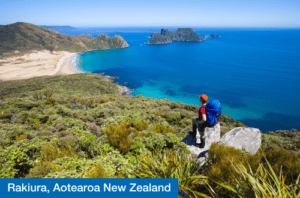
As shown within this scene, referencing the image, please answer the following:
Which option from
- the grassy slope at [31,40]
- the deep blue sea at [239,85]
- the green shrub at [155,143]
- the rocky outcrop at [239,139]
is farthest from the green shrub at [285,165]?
the grassy slope at [31,40]

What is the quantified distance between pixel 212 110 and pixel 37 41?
624ft

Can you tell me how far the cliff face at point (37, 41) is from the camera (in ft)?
421

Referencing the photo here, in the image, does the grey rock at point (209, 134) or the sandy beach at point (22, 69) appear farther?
the sandy beach at point (22, 69)

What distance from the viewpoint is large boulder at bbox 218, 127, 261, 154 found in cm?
520

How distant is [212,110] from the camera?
515 centimetres

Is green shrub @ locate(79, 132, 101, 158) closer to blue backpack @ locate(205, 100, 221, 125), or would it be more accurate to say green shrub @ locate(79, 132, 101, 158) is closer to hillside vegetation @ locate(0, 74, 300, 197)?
hillside vegetation @ locate(0, 74, 300, 197)

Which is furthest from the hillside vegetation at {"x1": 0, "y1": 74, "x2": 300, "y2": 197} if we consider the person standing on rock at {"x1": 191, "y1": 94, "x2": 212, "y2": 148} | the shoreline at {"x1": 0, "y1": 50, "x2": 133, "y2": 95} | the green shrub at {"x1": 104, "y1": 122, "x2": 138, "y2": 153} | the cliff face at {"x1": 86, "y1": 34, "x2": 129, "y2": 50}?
the cliff face at {"x1": 86, "y1": 34, "x2": 129, "y2": 50}

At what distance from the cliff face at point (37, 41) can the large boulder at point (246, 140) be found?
165 meters

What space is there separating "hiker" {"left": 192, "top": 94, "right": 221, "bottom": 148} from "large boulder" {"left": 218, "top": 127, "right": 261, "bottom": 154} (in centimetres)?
76

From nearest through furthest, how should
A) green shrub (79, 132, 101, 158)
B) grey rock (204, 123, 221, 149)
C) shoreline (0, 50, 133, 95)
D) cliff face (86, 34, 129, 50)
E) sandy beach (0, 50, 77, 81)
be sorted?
green shrub (79, 132, 101, 158) → grey rock (204, 123, 221, 149) → shoreline (0, 50, 133, 95) → sandy beach (0, 50, 77, 81) → cliff face (86, 34, 129, 50)

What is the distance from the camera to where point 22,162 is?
3877 millimetres

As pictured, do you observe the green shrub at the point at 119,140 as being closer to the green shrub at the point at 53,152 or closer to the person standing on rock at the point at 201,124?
the green shrub at the point at 53,152

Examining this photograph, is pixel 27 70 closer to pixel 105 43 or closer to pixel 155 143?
pixel 105 43

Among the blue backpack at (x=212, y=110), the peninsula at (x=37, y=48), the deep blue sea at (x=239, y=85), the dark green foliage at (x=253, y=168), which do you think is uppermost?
the peninsula at (x=37, y=48)
